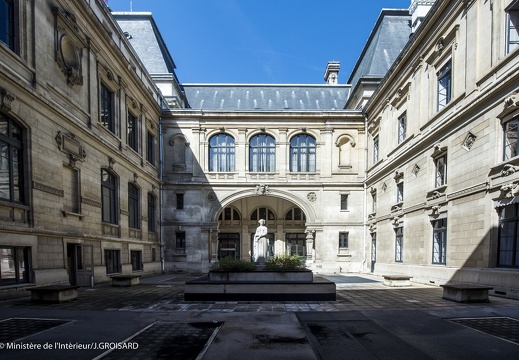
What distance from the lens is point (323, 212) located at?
2694 centimetres

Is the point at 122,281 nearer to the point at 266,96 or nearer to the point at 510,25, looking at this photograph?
the point at 510,25

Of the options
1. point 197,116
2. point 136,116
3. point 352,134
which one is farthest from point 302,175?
point 136,116

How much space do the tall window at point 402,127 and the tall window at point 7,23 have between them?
68.2ft

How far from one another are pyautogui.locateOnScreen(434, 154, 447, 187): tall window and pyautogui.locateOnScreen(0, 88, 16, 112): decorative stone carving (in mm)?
18914

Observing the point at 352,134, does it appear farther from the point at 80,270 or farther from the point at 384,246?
the point at 80,270

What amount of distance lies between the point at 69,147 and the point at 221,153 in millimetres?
14815

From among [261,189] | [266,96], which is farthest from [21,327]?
[266,96]

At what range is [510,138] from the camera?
37.7 feet

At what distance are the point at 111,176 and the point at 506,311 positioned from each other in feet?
63.5

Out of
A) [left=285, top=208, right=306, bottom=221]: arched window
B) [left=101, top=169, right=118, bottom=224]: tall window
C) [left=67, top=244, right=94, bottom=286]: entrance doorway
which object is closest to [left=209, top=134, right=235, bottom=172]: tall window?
[left=285, top=208, right=306, bottom=221]: arched window

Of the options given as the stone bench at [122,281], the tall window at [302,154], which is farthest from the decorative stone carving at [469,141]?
the stone bench at [122,281]

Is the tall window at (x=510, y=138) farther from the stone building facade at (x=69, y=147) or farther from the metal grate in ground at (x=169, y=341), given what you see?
the stone building facade at (x=69, y=147)

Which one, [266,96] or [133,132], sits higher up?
[266,96]

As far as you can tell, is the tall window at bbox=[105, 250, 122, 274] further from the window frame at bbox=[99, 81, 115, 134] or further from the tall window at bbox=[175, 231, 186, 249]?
the tall window at bbox=[175, 231, 186, 249]
